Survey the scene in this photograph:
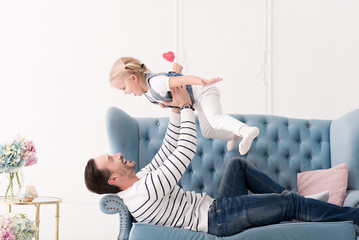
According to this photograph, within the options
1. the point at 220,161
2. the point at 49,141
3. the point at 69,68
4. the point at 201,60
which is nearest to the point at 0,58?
the point at 69,68

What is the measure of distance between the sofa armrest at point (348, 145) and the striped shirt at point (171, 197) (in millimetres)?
1040

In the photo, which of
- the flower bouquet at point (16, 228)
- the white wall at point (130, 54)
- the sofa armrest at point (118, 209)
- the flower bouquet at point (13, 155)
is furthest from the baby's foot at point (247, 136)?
the white wall at point (130, 54)

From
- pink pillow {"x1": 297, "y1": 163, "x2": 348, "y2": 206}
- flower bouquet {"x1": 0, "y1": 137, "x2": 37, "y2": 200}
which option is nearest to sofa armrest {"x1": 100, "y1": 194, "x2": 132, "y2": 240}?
flower bouquet {"x1": 0, "y1": 137, "x2": 37, "y2": 200}

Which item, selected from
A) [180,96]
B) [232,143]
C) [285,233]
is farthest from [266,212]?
[180,96]

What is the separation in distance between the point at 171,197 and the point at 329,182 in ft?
3.44

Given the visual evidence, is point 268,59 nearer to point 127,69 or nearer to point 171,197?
point 127,69

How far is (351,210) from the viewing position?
217 centimetres

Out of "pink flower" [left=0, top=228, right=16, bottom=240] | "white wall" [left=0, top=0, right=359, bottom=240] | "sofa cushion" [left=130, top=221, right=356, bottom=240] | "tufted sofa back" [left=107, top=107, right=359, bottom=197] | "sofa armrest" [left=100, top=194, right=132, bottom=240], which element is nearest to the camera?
"sofa cushion" [left=130, top=221, right=356, bottom=240]

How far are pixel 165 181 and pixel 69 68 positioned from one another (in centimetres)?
259

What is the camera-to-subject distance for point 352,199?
7.89ft

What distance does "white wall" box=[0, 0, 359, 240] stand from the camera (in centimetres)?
411

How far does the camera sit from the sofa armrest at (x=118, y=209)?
2.32 metres

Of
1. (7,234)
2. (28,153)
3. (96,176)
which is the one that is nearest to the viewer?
(96,176)

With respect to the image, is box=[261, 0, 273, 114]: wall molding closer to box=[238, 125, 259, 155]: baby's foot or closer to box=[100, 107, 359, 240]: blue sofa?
box=[100, 107, 359, 240]: blue sofa
